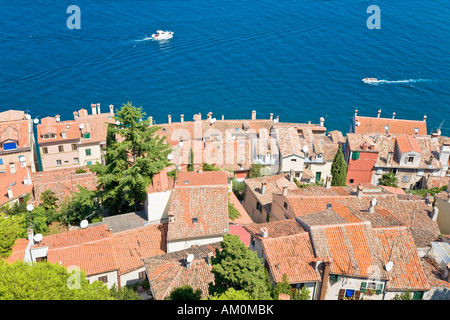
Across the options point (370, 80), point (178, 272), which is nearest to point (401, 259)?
point (178, 272)

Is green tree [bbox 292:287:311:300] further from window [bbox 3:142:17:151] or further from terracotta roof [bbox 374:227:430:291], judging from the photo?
window [bbox 3:142:17:151]

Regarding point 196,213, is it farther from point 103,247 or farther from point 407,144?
point 407,144

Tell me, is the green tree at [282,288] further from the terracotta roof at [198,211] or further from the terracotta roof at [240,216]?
the terracotta roof at [240,216]

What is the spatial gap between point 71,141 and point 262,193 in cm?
3533

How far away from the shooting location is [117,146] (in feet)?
159

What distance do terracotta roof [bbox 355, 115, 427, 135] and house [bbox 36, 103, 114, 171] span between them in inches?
1693

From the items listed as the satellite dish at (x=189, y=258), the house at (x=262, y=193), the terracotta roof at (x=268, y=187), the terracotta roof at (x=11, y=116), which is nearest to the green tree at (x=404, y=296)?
the satellite dish at (x=189, y=258)

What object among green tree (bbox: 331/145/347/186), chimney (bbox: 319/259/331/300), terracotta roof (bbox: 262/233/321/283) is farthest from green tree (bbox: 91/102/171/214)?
green tree (bbox: 331/145/347/186)

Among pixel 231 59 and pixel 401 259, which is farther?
pixel 231 59

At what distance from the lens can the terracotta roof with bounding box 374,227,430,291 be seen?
33.3m

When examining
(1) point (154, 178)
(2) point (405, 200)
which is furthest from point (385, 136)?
(1) point (154, 178)

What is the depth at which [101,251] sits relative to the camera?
38.9 m

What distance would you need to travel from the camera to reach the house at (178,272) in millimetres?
32688
